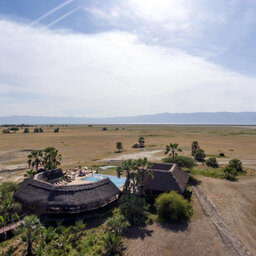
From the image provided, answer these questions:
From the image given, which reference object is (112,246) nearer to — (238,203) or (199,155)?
(238,203)

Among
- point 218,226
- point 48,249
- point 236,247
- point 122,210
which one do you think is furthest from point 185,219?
point 48,249

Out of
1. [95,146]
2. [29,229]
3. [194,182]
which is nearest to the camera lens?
[29,229]

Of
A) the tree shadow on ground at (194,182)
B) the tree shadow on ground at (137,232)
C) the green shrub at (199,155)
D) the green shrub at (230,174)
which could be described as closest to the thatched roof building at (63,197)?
the tree shadow on ground at (137,232)

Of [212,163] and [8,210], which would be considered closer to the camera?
[8,210]

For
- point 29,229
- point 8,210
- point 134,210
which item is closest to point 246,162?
point 134,210

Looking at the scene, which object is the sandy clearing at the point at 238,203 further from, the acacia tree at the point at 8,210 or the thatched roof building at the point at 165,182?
the acacia tree at the point at 8,210

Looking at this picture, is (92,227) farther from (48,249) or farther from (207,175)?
(207,175)

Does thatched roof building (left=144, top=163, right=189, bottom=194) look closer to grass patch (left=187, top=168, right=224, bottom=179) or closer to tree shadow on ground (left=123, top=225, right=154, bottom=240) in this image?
tree shadow on ground (left=123, top=225, right=154, bottom=240)

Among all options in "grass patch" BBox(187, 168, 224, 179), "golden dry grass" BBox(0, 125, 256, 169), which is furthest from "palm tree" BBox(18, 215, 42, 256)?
"grass patch" BBox(187, 168, 224, 179)
